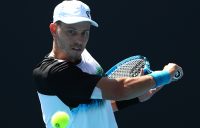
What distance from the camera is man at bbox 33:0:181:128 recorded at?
8.87 ft

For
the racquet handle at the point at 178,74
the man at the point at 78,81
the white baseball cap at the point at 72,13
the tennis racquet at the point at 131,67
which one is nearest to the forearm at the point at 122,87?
the man at the point at 78,81

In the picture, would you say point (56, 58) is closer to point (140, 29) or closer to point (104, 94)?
point (104, 94)

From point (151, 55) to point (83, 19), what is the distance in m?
2.06

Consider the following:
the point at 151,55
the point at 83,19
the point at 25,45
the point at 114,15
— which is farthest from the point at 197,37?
the point at 83,19

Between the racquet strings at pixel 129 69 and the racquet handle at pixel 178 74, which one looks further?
the racquet strings at pixel 129 69

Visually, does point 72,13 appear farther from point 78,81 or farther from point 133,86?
point 133,86

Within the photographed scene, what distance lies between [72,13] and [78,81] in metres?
0.38

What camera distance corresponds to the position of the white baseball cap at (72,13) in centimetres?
279

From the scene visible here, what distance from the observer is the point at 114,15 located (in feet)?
15.6

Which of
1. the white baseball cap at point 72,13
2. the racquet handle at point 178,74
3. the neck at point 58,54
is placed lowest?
the racquet handle at point 178,74

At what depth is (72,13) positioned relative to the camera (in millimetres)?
2818

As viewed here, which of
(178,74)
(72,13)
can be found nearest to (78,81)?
(72,13)

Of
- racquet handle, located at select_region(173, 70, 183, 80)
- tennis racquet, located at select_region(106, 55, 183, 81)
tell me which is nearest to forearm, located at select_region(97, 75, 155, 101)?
racquet handle, located at select_region(173, 70, 183, 80)

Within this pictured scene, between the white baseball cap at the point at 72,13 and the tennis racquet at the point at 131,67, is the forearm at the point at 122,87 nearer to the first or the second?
the white baseball cap at the point at 72,13
